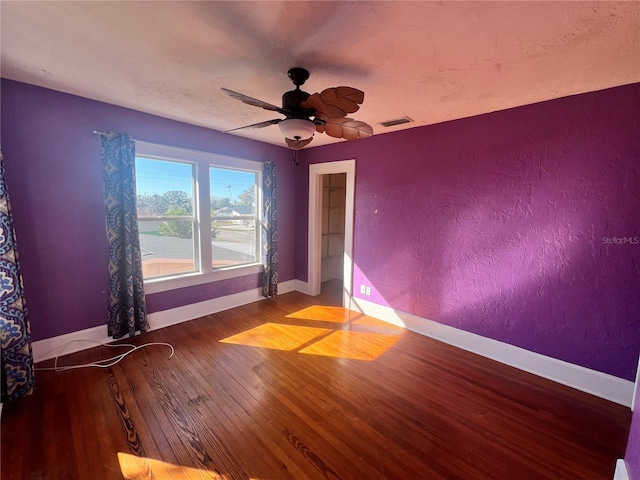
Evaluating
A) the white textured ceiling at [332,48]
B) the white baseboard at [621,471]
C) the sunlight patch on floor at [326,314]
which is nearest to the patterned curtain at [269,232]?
the sunlight patch on floor at [326,314]

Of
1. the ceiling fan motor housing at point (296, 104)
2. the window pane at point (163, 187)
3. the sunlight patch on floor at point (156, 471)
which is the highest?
the ceiling fan motor housing at point (296, 104)

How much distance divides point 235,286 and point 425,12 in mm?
3498

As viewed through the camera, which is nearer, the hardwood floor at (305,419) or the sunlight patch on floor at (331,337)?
the hardwood floor at (305,419)

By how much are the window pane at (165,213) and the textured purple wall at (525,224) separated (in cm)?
236

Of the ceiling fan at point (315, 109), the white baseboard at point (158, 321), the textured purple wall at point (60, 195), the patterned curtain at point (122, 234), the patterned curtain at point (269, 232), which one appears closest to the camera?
the ceiling fan at point (315, 109)

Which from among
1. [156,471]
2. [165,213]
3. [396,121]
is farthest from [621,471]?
[165,213]

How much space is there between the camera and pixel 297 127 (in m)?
1.66

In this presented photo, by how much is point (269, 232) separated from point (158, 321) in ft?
5.86

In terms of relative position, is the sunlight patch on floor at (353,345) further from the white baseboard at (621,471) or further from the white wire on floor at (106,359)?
the white baseboard at (621,471)

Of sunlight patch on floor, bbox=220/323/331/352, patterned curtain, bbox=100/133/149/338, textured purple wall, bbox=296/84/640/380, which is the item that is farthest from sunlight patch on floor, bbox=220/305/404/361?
patterned curtain, bbox=100/133/149/338

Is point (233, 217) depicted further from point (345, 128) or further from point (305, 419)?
point (305, 419)

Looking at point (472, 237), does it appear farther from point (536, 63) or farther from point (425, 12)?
point (425, 12)

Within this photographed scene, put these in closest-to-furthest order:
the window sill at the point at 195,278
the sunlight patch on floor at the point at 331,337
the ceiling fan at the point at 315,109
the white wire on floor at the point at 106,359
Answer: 1. the ceiling fan at the point at 315,109
2. the white wire on floor at the point at 106,359
3. the sunlight patch on floor at the point at 331,337
4. the window sill at the point at 195,278

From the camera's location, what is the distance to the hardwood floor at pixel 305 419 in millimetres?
1475
